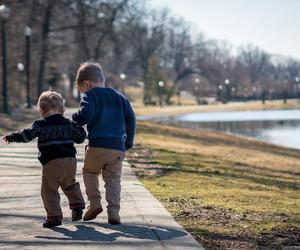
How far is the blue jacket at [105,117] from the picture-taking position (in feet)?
20.0

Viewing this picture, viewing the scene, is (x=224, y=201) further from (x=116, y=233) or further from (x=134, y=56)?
(x=134, y=56)

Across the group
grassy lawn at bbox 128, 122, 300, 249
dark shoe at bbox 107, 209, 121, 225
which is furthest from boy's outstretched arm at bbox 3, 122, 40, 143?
grassy lawn at bbox 128, 122, 300, 249

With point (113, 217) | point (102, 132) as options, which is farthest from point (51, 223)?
point (102, 132)

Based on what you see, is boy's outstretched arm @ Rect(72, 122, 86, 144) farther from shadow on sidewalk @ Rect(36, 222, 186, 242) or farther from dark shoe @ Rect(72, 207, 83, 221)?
shadow on sidewalk @ Rect(36, 222, 186, 242)

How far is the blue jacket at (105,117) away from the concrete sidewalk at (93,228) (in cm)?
76

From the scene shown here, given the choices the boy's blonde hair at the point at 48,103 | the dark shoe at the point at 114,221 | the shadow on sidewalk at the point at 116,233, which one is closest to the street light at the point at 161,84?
the boy's blonde hair at the point at 48,103

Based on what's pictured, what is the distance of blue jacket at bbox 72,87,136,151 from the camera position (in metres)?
6.10

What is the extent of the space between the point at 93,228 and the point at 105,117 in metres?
1.01

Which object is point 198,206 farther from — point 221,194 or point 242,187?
point 242,187

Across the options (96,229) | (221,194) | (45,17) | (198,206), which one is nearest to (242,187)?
(221,194)

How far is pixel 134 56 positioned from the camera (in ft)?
332

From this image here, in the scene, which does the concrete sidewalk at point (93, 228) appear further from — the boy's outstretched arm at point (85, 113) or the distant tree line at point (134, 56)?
the distant tree line at point (134, 56)

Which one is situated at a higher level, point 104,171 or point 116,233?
point 104,171

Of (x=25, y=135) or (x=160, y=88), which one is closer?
(x=25, y=135)
